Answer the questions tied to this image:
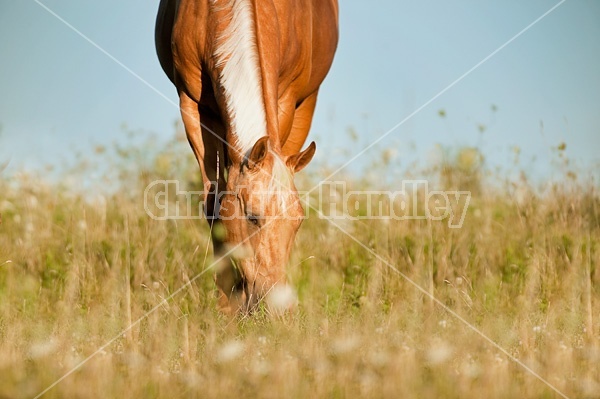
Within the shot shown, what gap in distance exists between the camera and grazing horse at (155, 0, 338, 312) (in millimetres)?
4461

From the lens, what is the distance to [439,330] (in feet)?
13.5

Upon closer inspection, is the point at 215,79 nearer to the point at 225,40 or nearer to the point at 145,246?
the point at 225,40

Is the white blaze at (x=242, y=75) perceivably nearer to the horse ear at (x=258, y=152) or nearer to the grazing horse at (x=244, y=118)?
the grazing horse at (x=244, y=118)

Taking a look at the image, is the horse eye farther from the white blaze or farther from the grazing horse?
the white blaze

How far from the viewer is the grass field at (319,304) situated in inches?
124

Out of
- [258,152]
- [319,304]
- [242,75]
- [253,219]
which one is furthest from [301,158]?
[319,304]

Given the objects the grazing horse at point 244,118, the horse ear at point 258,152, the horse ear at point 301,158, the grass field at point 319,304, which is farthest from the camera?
the horse ear at point 301,158

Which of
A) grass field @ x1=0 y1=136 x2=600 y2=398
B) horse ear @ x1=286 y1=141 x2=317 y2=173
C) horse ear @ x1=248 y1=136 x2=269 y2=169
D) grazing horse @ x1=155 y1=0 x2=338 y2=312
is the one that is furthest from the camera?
horse ear @ x1=286 y1=141 x2=317 y2=173

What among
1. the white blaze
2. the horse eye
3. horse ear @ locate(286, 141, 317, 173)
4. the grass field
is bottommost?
the grass field

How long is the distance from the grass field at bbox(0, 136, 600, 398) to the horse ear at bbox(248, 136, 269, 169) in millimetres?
756

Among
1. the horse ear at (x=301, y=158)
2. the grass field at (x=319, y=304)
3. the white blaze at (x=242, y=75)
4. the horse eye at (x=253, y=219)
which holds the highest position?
the white blaze at (x=242, y=75)

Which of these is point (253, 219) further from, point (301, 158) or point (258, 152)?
point (301, 158)

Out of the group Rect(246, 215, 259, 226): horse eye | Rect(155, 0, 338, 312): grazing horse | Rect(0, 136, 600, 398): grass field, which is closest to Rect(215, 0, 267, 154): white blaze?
Rect(155, 0, 338, 312): grazing horse

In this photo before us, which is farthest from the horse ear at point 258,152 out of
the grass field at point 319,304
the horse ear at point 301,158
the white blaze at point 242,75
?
the grass field at point 319,304
